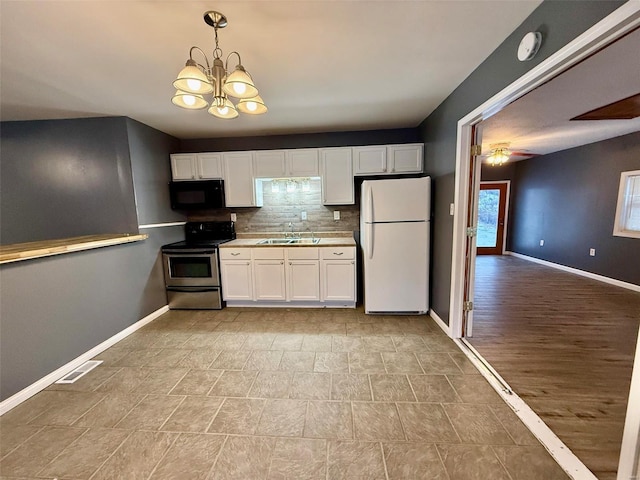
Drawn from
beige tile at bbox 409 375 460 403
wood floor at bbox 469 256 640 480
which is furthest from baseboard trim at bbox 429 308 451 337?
beige tile at bbox 409 375 460 403

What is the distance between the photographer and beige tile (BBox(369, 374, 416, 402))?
1748 millimetres

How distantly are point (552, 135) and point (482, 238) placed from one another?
3.21m

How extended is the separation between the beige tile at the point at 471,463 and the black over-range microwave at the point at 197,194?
3.36 m

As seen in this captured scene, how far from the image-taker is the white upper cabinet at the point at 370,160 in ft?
10.8

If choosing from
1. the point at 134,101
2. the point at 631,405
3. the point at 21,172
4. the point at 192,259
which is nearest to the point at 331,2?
the point at 134,101

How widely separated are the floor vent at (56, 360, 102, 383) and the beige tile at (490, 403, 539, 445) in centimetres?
312

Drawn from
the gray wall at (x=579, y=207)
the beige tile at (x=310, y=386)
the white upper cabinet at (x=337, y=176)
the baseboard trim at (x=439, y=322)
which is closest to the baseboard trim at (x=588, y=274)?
the gray wall at (x=579, y=207)

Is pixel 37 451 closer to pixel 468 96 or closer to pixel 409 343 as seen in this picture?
pixel 409 343

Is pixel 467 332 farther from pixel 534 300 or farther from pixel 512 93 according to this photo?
A: pixel 512 93

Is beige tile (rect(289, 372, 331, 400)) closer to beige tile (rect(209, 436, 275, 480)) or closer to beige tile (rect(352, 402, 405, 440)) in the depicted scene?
beige tile (rect(352, 402, 405, 440))

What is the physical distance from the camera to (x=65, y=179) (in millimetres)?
2873

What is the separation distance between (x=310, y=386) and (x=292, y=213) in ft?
7.87

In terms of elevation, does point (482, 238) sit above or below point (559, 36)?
below

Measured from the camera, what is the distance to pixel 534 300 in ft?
11.3
